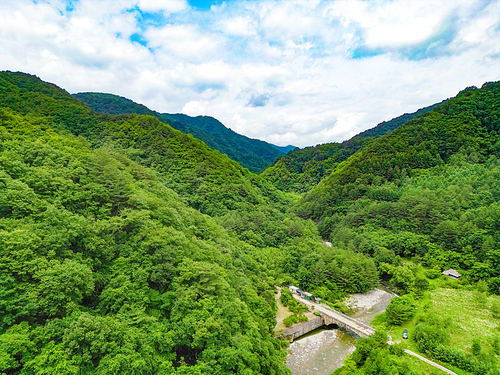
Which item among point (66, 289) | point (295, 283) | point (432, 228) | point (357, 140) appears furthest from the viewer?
point (357, 140)

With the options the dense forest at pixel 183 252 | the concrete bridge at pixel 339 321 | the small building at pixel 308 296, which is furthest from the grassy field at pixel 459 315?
the small building at pixel 308 296

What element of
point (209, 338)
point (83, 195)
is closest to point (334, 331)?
point (209, 338)

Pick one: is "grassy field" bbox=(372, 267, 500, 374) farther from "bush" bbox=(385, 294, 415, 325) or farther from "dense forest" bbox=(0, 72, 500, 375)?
"bush" bbox=(385, 294, 415, 325)

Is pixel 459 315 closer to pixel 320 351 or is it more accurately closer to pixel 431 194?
pixel 320 351

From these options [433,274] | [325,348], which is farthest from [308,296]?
[433,274]

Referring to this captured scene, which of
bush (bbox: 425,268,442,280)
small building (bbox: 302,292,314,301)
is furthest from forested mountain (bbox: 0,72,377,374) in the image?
bush (bbox: 425,268,442,280)

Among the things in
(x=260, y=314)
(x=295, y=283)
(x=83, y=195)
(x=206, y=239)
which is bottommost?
(x=295, y=283)

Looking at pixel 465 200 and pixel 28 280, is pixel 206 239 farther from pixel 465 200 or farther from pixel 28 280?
pixel 465 200
